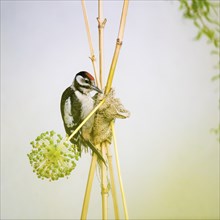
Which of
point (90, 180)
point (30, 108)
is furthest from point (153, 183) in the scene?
point (30, 108)

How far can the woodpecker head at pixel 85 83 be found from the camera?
108 centimetres

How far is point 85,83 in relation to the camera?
1.10 m

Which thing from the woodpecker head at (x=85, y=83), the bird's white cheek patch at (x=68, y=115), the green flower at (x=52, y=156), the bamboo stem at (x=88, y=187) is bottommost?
the bamboo stem at (x=88, y=187)

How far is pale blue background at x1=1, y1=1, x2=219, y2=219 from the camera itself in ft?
4.11

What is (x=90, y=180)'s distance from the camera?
101 cm

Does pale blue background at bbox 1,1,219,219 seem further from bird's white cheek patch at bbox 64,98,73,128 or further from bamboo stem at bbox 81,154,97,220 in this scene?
bamboo stem at bbox 81,154,97,220

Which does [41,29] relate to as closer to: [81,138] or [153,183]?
[81,138]

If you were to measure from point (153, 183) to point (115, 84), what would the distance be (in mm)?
359

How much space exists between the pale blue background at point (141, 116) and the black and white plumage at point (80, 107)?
0.38 feet

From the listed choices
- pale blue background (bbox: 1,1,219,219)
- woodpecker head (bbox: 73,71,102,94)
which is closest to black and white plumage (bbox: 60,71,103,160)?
woodpecker head (bbox: 73,71,102,94)

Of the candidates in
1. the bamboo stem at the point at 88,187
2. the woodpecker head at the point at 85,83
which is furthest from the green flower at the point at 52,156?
the woodpecker head at the point at 85,83

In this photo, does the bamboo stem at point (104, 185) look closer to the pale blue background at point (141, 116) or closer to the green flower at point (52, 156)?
the green flower at point (52, 156)

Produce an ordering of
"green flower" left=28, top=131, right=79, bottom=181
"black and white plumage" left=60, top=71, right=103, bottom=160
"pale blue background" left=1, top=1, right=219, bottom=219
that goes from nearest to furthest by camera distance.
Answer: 1. "green flower" left=28, top=131, right=79, bottom=181
2. "black and white plumage" left=60, top=71, right=103, bottom=160
3. "pale blue background" left=1, top=1, right=219, bottom=219

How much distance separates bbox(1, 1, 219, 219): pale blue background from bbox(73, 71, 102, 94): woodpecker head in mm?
125
